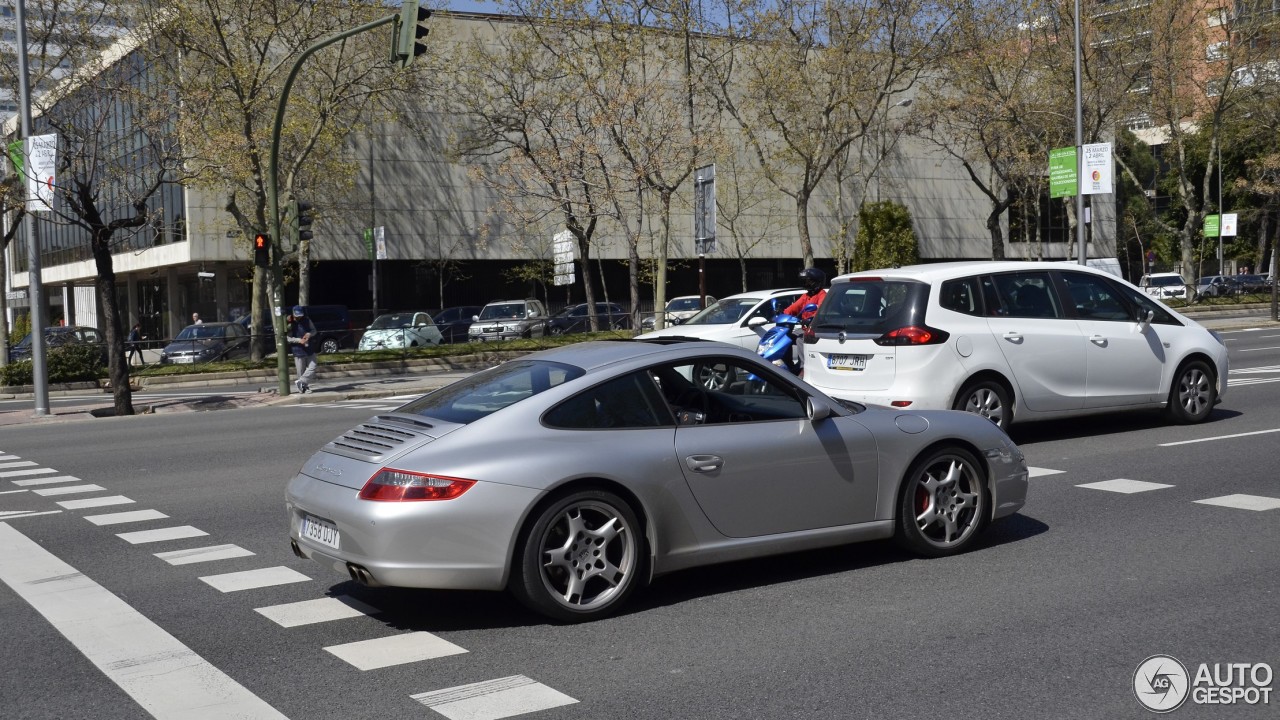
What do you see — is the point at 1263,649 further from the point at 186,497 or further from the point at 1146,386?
the point at 186,497

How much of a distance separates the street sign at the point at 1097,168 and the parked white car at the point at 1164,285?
33623 mm

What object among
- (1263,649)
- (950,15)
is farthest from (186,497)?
(950,15)

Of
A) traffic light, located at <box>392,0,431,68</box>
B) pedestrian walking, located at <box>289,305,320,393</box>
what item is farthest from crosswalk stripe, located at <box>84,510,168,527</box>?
pedestrian walking, located at <box>289,305,320,393</box>

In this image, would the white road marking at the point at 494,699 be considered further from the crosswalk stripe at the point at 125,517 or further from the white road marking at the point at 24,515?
the white road marking at the point at 24,515

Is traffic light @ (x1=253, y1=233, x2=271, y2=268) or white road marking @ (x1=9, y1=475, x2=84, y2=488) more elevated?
traffic light @ (x1=253, y1=233, x2=271, y2=268)

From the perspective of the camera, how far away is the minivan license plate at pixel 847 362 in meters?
11.4

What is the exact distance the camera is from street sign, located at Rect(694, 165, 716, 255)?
28016 mm

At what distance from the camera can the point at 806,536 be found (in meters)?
6.79

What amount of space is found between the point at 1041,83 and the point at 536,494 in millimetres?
41569

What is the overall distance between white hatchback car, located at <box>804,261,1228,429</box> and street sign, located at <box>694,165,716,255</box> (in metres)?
16.0

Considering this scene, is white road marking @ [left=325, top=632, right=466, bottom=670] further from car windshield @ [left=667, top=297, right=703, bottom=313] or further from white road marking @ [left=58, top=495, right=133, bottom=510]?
car windshield @ [left=667, top=297, right=703, bottom=313]

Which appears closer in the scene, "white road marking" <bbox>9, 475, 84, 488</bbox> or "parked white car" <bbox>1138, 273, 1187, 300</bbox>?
"white road marking" <bbox>9, 475, 84, 488</bbox>

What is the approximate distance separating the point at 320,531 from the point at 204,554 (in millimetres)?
2418

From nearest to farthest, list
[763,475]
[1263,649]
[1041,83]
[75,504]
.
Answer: [1263,649], [763,475], [75,504], [1041,83]
